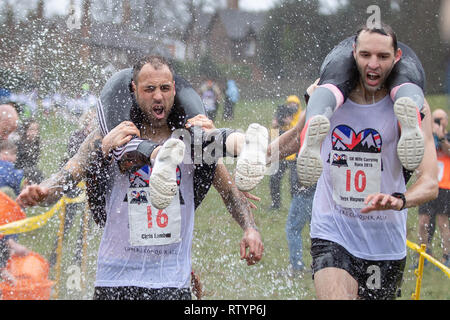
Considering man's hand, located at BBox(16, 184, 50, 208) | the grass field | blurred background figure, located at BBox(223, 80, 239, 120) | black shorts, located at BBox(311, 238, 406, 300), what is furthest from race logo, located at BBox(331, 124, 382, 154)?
blurred background figure, located at BBox(223, 80, 239, 120)

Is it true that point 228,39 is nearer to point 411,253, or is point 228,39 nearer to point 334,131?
point 411,253

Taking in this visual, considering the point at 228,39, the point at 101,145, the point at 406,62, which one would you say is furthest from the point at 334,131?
the point at 228,39

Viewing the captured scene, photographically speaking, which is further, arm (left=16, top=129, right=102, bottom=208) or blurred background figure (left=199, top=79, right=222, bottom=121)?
blurred background figure (left=199, top=79, right=222, bottom=121)

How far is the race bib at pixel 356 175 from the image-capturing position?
11.8 ft

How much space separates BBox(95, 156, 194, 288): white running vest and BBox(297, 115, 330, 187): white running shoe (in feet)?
2.32

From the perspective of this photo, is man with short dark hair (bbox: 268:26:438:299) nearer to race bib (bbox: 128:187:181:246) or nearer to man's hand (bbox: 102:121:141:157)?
race bib (bbox: 128:187:181:246)

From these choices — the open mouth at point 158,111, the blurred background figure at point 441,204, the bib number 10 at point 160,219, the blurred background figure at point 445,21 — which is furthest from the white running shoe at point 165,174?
the blurred background figure at point 445,21

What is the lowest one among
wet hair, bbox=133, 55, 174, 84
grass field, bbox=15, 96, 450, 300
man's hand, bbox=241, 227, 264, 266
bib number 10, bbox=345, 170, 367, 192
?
grass field, bbox=15, 96, 450, 300

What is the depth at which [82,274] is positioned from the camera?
5.36 m

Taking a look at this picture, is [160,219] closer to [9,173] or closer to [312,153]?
[312,153]

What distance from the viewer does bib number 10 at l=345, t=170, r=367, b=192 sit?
358 cm

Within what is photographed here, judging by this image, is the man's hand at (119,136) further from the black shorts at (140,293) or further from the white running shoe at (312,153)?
the white running shoe at (312,153)

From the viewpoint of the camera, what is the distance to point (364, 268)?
358cm

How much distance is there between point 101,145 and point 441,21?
1298 centimetres
